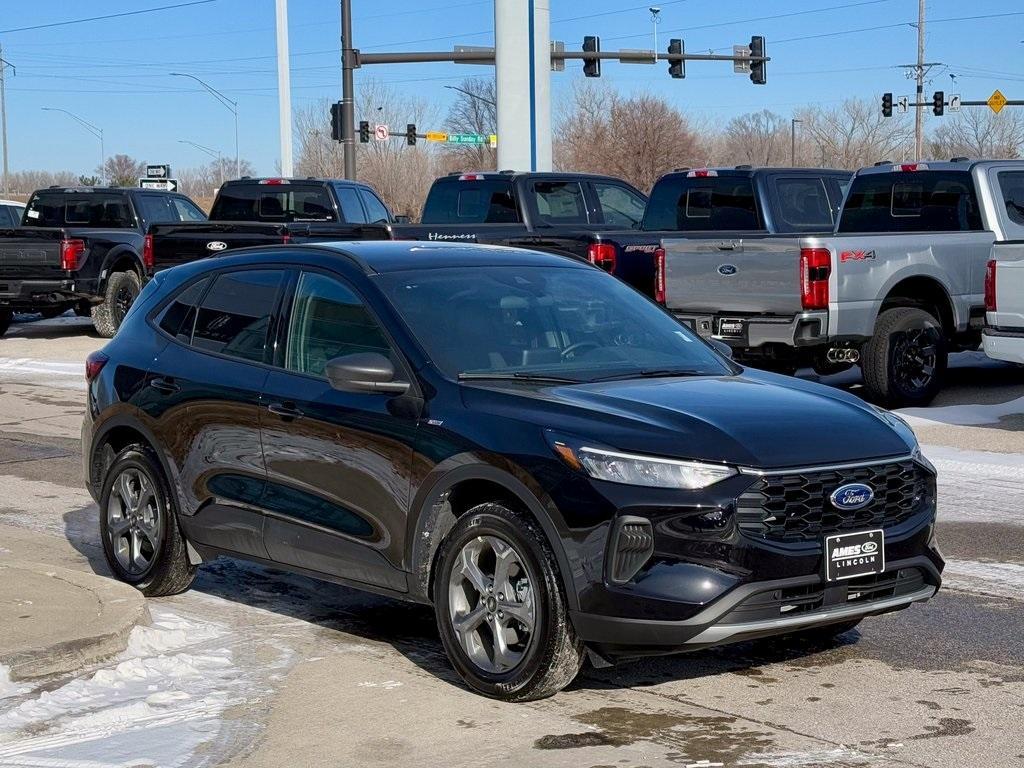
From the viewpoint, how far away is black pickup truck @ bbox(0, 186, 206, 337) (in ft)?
73.4

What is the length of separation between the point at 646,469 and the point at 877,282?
8.87 meters

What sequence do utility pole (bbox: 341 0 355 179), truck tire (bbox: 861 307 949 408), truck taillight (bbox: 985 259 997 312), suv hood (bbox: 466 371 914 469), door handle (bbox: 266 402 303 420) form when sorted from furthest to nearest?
1. utility pole (bbox: 341 0 355 179)
2. truck tire (bbox: 861 307 949 408)
3. truck taillight (bbox: 985 259 997 312)
4. door handle (bbox: 266 402 303 420)
5. suv hood (bbox: 466 371 914 469)

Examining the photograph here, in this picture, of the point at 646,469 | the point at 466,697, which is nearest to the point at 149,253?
the point at 466,697

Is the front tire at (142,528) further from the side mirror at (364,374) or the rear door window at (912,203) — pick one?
the rear door window at (912,203)

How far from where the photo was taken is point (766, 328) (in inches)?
529

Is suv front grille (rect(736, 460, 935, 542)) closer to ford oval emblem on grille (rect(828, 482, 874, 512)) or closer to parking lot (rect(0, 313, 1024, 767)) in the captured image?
ford oval emblem on grille (rect(828, 482, 874, 512))

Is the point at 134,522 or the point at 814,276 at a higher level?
the point at 814,276

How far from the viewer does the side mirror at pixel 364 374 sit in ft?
20.0

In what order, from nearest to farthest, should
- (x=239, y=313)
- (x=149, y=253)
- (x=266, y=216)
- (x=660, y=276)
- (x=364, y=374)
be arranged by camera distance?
(x=364, y=374) → (x=239, y=313) → (x=660, y=276) → (x=149, y=253) → (x=266, y=216)

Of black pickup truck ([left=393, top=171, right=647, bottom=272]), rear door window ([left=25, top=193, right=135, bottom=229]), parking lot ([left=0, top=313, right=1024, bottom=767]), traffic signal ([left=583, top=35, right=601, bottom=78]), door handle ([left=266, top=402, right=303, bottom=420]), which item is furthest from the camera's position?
→ traffic signal ([left=583, top=35, right=601, bottom=78])

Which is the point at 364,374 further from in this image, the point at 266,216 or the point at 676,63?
the point at 676,63

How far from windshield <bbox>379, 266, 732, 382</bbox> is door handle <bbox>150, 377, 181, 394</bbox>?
1.39m

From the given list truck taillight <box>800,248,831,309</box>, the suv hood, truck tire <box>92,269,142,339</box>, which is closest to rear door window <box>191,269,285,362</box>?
the suv hood

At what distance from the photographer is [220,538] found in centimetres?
712
